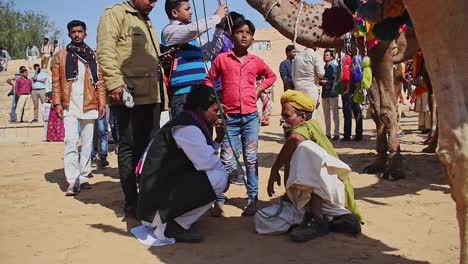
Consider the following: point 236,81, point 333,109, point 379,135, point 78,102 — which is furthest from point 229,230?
point 333,109

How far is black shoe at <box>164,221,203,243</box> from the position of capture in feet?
13.0

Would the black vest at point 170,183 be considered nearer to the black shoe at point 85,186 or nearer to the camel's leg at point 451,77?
the camel's leg at point 451,77

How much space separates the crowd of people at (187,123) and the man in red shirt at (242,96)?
10mm

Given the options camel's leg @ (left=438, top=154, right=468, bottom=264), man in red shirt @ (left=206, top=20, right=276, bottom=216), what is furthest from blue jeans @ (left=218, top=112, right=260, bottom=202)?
camel's leg @ (left=438, top=154, right=468, bottom=264)

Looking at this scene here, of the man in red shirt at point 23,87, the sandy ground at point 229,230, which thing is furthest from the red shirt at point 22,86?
the sandy ground at point 229,230

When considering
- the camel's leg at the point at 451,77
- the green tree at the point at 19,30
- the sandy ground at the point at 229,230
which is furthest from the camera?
the green tree at the point at 19,30

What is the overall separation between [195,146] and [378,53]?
3.28 metres

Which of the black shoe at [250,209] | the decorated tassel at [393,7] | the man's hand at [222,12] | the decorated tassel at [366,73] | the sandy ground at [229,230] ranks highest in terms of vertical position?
the man's hand at [222,12]

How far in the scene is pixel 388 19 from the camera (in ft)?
9.14

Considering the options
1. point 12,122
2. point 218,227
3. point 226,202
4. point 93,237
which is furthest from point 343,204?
point 12,122

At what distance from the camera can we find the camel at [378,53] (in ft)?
16.9

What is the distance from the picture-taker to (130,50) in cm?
478

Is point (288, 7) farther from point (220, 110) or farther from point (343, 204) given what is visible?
point (343, 204)

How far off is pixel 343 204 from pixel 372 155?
4.12 m
